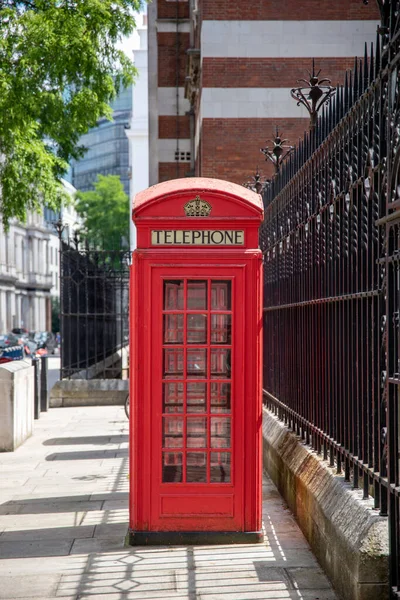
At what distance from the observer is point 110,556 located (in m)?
6.73

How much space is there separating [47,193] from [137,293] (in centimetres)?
920

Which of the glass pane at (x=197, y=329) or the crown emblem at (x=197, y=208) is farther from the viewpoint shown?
the crown emblem at (x=197, y=208)

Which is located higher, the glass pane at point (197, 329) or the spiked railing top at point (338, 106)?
the spiked railing top at point (338, 106)

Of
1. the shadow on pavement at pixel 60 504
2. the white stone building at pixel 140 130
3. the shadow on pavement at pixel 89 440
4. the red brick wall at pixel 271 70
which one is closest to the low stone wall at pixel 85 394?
the shadow on pavement at pixel 89 440

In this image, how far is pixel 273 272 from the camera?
10.7 meters

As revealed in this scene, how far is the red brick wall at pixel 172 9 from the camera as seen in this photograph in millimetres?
30500

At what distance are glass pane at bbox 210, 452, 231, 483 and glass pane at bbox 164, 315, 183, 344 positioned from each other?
3.05ft

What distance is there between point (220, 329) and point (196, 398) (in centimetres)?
55

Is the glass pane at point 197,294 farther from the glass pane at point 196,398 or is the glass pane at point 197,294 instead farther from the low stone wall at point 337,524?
the low stone wall at point 337,524

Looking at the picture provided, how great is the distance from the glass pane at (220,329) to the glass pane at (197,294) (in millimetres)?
144

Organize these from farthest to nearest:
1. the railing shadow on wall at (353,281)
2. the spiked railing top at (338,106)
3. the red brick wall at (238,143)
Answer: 1. the red brick wall at (238,143)
2. the spiked railing top at (338,106)
3. the railing shadow on wall at (353,281)

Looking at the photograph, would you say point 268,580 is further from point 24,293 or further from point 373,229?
point 24,293

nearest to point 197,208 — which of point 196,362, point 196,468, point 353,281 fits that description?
point 196,362

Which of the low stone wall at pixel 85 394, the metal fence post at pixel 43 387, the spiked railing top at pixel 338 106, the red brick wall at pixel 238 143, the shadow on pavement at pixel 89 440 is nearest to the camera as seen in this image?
the spiked railing top at pixel 338 106
